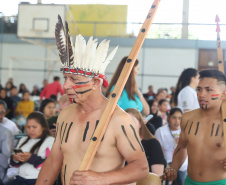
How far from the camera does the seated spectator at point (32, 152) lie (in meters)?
3.89

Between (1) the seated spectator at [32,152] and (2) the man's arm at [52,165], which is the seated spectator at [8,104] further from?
(2) the man's arm at [52,165]

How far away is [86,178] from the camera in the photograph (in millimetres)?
1891

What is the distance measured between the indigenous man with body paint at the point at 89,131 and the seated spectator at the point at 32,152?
159cm

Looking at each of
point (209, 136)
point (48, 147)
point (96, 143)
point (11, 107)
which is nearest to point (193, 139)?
point (209, 136)

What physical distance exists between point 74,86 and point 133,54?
0.39 metres

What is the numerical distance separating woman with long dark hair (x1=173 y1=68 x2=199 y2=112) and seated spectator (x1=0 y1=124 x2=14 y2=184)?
86.4 inches

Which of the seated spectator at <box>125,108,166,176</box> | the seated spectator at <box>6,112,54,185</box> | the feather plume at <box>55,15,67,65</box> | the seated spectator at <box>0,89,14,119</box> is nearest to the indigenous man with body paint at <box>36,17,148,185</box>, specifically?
the feather plume at <box>55,15,67,65</box>

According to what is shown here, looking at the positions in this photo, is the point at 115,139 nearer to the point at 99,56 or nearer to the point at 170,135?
the point at 99,56

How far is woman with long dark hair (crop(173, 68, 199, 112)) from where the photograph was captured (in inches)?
187

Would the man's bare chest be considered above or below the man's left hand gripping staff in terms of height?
above

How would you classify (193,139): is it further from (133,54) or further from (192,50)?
(192,50)

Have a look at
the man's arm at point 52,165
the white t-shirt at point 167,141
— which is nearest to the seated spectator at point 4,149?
the white t-shirt at point 167,141

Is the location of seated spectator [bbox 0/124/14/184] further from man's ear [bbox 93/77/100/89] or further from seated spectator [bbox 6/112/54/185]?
man's ear [bbox 93/77/100/89]

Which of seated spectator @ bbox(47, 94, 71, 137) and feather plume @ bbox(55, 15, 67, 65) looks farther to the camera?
seated spectator @ bbox(47, 94, 71, 137)
